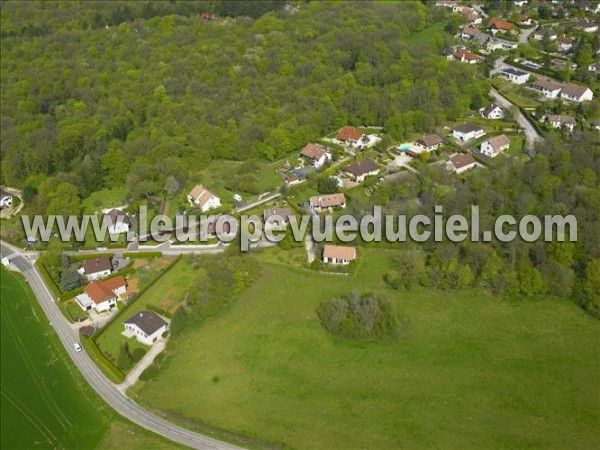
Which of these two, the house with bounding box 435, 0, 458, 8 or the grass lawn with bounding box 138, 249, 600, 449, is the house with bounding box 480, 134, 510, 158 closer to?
the grass lawn with bounding box 138, 249, 600, 449

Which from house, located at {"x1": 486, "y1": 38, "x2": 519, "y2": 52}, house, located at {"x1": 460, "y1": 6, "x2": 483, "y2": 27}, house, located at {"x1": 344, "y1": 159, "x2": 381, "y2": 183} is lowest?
house, located at {"x1": 344, "y1": 159, "x2": 381, "y2": 183}

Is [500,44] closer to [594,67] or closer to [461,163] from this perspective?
[594,67]

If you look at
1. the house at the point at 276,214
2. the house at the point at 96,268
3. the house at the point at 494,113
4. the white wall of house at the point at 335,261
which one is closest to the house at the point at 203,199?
the house at the point at 276,214

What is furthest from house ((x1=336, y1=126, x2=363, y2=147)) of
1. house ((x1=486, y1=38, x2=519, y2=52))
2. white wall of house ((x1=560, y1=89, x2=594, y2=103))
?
house ((x1=486, y1=38, x2=519, y2=52))

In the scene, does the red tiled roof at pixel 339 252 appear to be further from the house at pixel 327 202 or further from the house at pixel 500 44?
the house at pixel 500 44

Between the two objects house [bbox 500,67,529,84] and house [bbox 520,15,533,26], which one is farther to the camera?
house [bbox 520,15,533,26]

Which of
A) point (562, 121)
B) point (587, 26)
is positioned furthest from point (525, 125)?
point (587, 26)

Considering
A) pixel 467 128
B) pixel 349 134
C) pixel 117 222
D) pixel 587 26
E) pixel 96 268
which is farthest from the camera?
pixel 587 26
